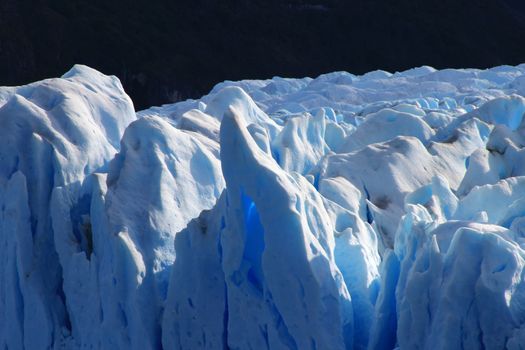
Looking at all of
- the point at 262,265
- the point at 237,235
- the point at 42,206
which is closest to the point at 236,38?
the point at 42,206

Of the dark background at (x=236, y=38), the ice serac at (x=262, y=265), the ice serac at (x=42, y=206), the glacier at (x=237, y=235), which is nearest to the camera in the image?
the glacier at (x=237, y=235)

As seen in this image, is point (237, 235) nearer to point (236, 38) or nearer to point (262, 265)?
point (262, 265)

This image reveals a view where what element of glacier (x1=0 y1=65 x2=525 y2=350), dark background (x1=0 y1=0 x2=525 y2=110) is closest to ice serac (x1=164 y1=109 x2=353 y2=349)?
glacier (x1=0 y1=65 x2=525 y2=350)

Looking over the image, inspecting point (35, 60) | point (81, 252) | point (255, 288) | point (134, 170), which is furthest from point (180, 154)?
point (35, 60)

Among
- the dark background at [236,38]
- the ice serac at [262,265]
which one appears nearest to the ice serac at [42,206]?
the ice serac at [262,265]

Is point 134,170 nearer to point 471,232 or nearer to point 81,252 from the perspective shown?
point 81,252

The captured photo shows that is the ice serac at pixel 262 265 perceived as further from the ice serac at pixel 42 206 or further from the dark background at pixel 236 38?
the dark background at pixel 236 38

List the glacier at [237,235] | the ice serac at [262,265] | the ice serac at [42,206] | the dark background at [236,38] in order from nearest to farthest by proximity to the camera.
A: the glacier at [237,235], the ice serac at [262,265], the ice serac at [42,206], the dark background at [236,38]
